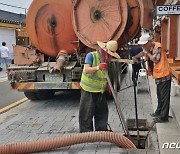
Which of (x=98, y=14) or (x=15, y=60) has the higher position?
(x=98, y=14)

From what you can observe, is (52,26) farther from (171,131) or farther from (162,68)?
(171,131)

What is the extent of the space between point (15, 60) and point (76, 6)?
2.15 metres

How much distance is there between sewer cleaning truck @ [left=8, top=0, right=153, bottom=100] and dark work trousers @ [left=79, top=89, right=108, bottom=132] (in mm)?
1476

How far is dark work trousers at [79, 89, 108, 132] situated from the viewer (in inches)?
191

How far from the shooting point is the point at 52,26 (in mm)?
7254

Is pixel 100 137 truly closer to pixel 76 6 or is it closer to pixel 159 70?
pixel 159 70

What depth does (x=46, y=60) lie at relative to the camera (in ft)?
25.8

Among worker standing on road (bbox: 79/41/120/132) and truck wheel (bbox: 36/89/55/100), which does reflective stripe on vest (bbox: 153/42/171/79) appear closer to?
worker standing on road (bbox: 79/41/120/132)

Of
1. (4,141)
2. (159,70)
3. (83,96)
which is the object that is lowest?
(4,141)

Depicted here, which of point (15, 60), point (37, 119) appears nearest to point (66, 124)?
point (37, 119)

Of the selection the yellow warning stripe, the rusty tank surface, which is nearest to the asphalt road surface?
the yellow warning stripe

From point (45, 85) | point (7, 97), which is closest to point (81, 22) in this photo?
point (45, 85)

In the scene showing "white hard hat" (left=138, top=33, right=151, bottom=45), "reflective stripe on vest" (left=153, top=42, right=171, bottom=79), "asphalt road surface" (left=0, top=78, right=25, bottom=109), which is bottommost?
"asphalt road surface" (left=0, top=78, right=25, bottom=109)

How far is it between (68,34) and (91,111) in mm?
2848
